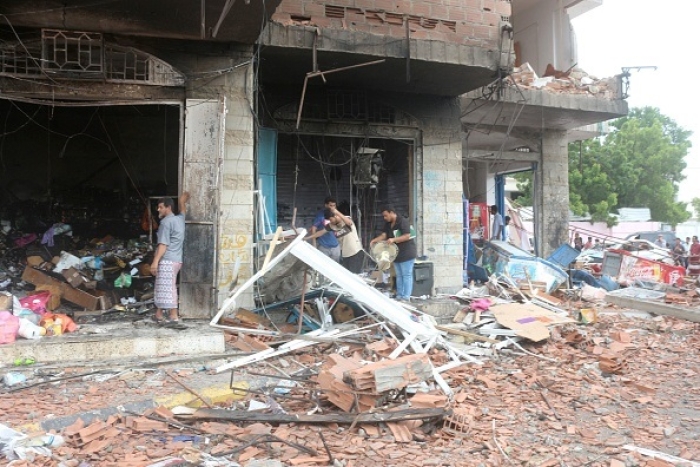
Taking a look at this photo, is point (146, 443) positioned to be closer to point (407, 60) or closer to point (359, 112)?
point (407, 60)

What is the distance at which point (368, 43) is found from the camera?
8.77 meters

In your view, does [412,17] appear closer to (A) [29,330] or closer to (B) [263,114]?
(B) [263,114]

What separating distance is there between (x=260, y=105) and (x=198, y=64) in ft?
7.23

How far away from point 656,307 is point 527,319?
160 inches

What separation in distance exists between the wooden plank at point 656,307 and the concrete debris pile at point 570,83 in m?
4.99

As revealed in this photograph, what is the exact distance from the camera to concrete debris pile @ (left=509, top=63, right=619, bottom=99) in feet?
40.9

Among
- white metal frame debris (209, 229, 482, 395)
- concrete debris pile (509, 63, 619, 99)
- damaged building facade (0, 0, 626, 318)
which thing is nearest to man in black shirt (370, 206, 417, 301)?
damaged building facade (0, 0, 626, 318)

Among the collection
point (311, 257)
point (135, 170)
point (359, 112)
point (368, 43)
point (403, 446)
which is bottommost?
point (403, 446)

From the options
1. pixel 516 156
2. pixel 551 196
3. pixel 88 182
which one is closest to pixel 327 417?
pixel 88 182

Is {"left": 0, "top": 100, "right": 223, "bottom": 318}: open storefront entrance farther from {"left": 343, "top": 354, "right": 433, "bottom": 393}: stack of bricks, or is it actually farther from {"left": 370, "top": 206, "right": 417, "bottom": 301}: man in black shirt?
{"left": 343, "top": 354, "right": 433, "bottom": 393}: stack of bricks

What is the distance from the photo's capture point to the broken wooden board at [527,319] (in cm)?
726

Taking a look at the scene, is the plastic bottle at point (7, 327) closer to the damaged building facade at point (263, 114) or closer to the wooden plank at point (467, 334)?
the damaged building facade at point (263, 114)

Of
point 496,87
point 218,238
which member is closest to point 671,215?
point 496,87

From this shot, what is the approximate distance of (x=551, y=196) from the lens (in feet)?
45.8
